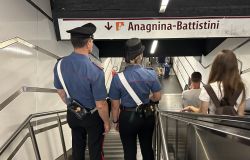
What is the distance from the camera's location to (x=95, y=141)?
9.43 feet

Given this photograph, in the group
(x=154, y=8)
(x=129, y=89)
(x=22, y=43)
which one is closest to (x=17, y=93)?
(x=22, y=43)

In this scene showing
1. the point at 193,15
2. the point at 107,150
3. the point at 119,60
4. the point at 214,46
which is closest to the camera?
the point at 107,150

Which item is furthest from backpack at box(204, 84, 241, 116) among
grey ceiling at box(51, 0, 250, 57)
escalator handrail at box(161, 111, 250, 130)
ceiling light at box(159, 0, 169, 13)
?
grey ceiling at box(51, 0, 250, 57)

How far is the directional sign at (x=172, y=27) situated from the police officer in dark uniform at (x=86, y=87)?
104 inches

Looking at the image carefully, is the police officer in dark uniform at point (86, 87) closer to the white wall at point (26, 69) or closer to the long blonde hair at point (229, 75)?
the white wall at point (26, 69)

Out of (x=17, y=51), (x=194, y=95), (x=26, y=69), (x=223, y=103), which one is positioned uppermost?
(x=17, y=51)

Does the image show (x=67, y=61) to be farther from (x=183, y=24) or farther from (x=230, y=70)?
(x=183, y=24)

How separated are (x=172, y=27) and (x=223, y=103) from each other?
322cm

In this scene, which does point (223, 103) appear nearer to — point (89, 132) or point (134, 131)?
point (134, 131)

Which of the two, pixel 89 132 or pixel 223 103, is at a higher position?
pixel 223 103

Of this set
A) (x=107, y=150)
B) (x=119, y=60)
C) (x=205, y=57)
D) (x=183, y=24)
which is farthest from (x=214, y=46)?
(x=119, y=60)

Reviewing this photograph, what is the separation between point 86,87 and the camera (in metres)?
2.73

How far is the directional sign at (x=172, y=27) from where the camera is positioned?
5383mm

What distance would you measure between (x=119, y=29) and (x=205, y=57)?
443cm
